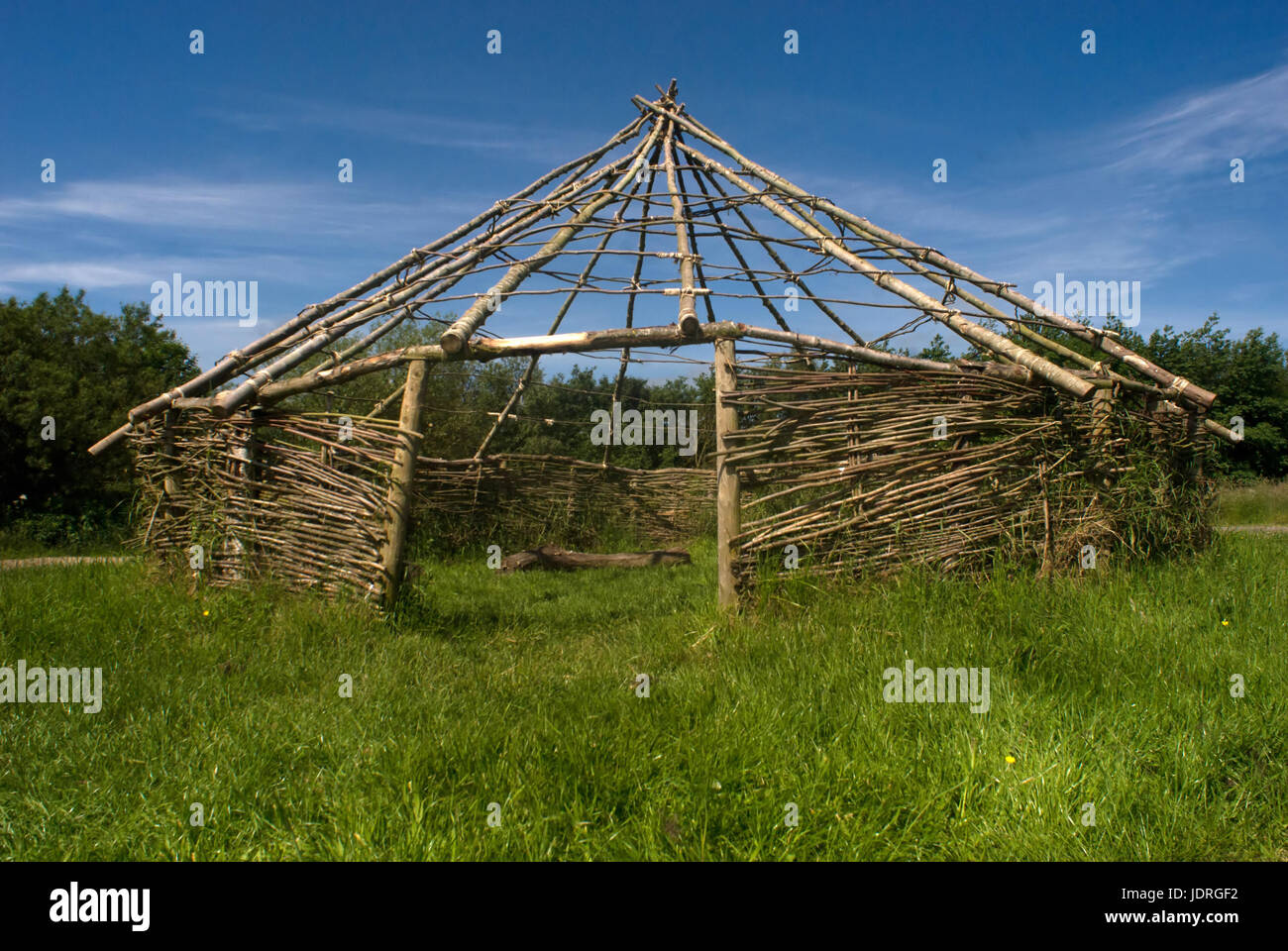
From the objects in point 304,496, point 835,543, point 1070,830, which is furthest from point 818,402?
point 304,496

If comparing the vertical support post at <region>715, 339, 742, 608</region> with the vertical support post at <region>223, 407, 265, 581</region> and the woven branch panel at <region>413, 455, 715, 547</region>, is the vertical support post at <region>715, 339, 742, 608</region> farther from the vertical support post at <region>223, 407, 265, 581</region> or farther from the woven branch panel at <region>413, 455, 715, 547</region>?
the woven branch panel at <region>413, 455, 715, 547</region>

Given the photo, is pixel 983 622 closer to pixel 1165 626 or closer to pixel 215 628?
pixel 1165 626

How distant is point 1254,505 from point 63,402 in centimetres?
2280

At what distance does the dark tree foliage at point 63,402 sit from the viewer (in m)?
14.1

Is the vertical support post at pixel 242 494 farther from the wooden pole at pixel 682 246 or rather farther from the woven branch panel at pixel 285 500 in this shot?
the wooden pole at pixel 682 246

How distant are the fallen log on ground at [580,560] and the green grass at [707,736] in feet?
15.8

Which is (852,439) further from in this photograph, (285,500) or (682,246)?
(285,500)

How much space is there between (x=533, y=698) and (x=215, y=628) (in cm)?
251

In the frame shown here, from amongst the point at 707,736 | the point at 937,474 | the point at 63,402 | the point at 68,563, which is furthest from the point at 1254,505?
the point at 63,402

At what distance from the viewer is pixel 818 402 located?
479cm

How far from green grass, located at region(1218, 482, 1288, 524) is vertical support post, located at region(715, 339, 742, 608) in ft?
36.3

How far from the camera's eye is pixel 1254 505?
40.2 ft

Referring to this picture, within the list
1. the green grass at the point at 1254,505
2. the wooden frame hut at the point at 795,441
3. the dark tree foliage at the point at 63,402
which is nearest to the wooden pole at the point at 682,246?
the wooden frame hut at the point at 795,441

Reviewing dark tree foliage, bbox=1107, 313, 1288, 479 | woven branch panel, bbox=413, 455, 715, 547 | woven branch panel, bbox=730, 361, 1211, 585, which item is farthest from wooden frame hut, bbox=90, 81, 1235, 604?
dark tree foliage, bbox=1107, 313, 1288, 479
